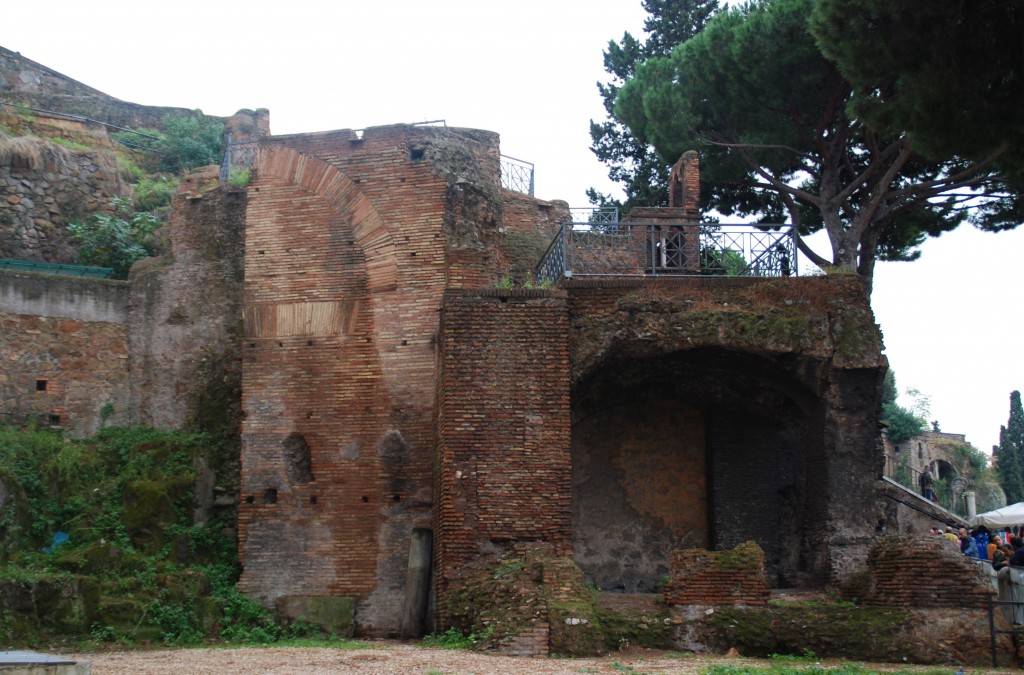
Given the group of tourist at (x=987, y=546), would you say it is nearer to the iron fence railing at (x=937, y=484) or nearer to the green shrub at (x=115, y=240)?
the green shrub at (x=115, y=240)

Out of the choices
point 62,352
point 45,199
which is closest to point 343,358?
point 62,352

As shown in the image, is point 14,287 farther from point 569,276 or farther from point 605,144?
point 605,144

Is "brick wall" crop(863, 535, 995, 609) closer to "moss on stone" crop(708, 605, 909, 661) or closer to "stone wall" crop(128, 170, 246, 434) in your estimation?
"moss on stone" crop(708, 605, 909, 661)

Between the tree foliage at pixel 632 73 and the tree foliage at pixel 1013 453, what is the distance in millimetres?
19092

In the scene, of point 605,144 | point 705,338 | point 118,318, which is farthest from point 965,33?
point 605,144

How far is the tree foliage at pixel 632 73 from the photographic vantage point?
1038 inches

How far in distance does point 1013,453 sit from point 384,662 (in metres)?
32.8

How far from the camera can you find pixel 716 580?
12930 millimetres

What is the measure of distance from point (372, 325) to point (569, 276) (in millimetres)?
2782

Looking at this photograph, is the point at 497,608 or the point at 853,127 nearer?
the point at 497,608

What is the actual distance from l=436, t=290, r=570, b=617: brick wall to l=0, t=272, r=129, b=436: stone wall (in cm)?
589

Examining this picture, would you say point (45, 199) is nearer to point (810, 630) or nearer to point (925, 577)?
point (810, 630)

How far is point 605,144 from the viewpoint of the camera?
27531mm

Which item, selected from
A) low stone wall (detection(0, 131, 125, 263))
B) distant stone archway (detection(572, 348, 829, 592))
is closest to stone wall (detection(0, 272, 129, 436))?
low stone wall (detection(0, 131, 125, 263))
